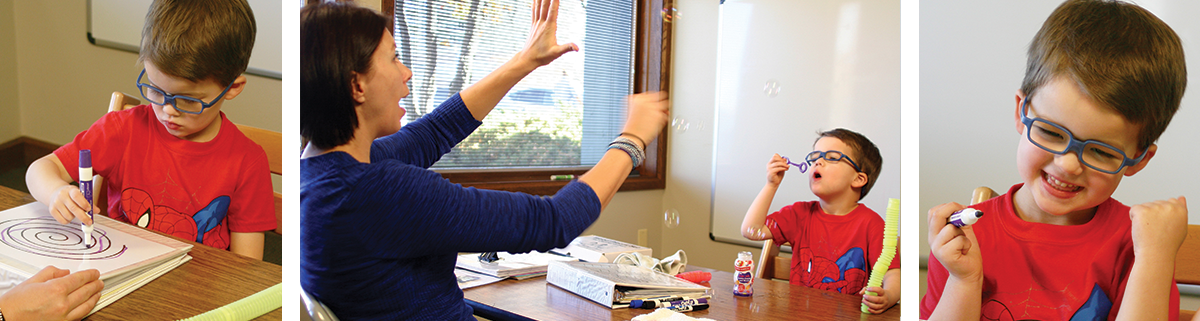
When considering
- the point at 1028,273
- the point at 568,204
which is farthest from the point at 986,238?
the point at 568,204

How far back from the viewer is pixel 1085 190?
20.4 inches

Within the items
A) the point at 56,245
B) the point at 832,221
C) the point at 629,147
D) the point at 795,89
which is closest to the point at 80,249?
the point at 56,245

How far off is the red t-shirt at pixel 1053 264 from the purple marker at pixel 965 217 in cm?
2

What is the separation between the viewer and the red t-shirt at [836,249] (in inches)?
57.3

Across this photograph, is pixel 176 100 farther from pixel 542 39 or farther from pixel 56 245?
pixel 542 39

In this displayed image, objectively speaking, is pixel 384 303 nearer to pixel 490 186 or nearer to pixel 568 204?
pixel 568 204

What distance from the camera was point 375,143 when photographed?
0.78m

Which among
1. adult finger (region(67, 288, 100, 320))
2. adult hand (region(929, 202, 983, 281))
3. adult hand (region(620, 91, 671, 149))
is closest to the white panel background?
adult hand (region(929, 202, 983, 281))

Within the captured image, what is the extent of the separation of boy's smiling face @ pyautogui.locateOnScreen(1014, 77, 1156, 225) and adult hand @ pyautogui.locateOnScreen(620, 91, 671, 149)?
0.38 m

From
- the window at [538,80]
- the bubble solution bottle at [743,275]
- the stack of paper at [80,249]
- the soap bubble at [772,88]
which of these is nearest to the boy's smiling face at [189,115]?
the stack of paper at [80,249]

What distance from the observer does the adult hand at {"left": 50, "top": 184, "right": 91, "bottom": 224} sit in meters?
0.52

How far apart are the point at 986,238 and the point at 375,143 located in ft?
2.27

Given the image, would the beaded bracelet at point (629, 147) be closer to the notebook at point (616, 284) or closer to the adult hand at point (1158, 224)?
the notebook at point (616, 284)

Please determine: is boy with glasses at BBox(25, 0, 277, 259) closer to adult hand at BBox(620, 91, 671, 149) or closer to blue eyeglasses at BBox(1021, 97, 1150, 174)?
adult hand at BBox(620, 91, 671, 149)
